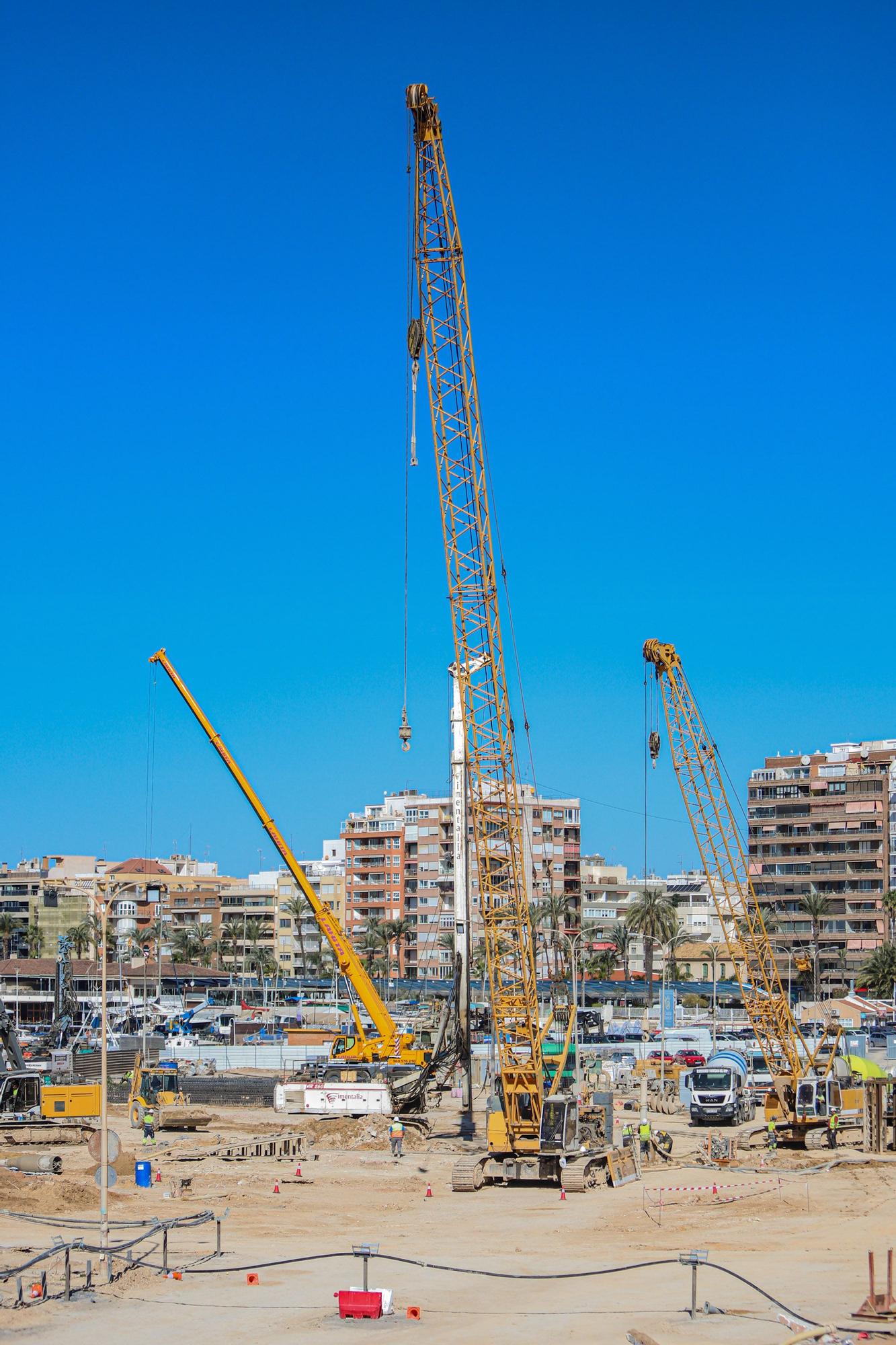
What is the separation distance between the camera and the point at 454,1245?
36.2 metres

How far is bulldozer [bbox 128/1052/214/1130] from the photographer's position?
6291cm

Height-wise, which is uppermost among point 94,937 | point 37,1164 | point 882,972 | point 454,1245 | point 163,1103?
point 454,1245

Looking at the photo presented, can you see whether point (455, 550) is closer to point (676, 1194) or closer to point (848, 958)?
point (676, 1194)

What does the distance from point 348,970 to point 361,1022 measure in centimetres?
291

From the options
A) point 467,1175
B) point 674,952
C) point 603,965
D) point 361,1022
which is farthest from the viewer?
point 603,965

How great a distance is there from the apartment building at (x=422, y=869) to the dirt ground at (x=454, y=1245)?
114398 millimetres

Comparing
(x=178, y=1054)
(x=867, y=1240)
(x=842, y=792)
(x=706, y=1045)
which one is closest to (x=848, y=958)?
(x=842, y=792)

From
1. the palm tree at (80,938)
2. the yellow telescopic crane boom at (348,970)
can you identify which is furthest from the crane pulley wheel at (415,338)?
the palm tree at (80,938)

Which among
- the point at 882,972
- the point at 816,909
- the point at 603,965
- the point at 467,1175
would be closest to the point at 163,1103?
the point at 467,1175

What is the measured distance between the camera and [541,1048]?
5212 cm

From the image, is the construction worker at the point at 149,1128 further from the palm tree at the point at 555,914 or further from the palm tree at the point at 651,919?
the palm tree at the point at 651,919

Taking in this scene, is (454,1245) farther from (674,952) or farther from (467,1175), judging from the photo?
(674,952)

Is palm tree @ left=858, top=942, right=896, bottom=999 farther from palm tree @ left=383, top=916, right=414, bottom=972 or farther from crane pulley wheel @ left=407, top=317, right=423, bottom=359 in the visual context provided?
crane pulley wheel @ left=407, top=317, right=423, bottom=359

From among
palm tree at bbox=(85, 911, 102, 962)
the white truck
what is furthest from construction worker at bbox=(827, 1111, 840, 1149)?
palm tree at bbox=(85, 911, 102, 962)
